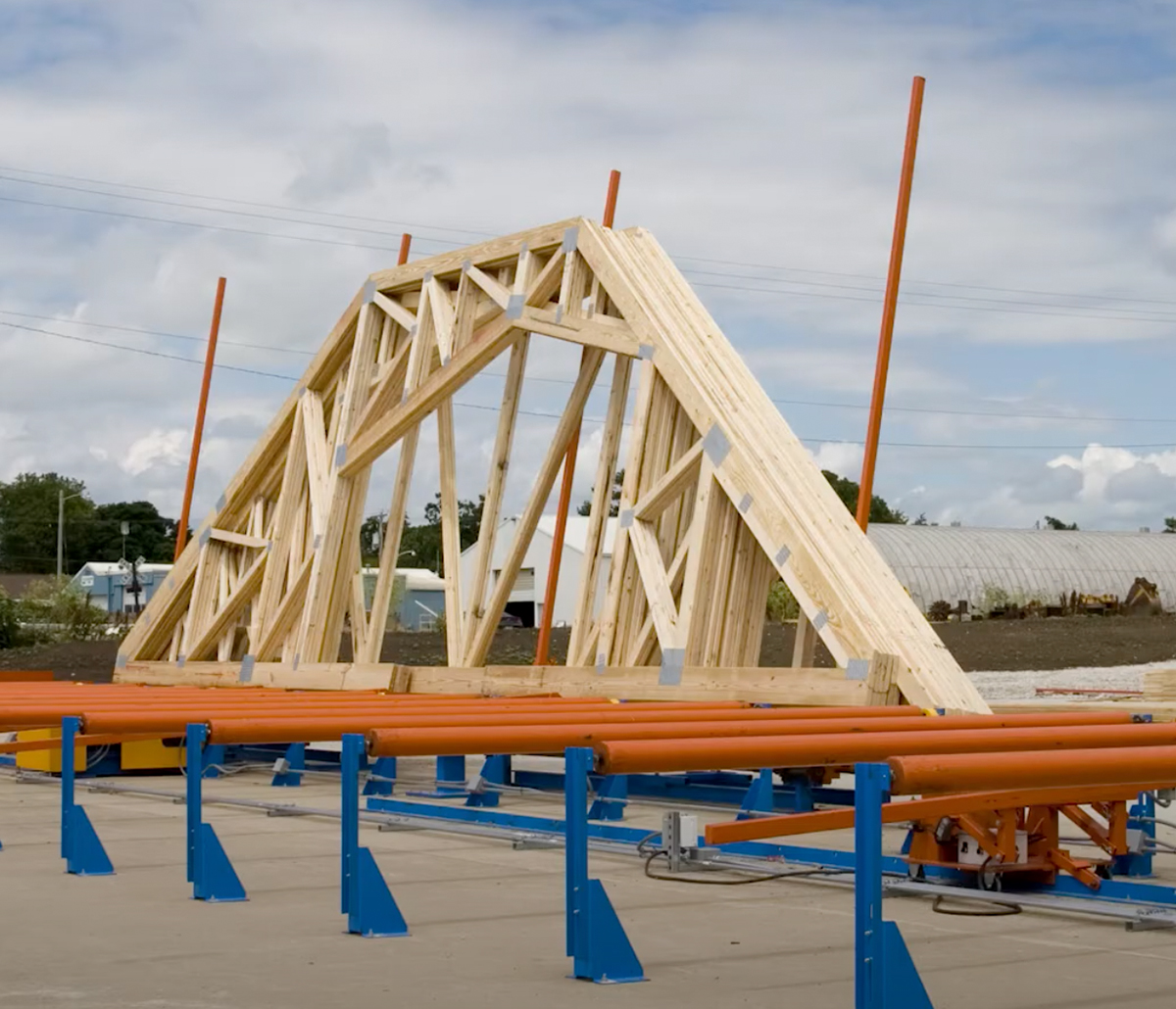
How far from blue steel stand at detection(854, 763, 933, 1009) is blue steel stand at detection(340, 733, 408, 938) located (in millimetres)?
2351

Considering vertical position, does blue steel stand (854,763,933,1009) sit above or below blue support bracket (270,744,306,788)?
above

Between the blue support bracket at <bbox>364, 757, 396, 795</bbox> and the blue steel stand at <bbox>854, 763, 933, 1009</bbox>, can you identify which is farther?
the blue support bracket at <bbox>364, 757, 396, 795</bbox>

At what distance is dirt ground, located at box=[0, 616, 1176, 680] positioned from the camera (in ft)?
99.4

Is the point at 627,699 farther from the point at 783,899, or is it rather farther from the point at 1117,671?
the point at 1117,671

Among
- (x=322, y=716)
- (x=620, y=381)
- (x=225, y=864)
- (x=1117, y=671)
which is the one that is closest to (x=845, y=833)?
(x=322, y=716)

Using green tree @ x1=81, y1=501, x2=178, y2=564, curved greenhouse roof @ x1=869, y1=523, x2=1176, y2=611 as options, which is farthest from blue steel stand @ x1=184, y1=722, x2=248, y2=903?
green tree @ x1=81, y1=501, x2=178, y2=564

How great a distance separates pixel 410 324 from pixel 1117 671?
1594 centimetres

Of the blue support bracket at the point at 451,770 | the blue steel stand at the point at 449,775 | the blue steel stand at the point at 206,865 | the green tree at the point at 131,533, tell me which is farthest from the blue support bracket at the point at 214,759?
the green tree at the point at 131,533

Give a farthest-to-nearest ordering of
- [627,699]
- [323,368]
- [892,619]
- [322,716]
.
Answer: [323,368], [627,699], [892,619], [322,716]

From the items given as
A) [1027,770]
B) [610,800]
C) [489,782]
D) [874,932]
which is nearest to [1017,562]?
[489,782]

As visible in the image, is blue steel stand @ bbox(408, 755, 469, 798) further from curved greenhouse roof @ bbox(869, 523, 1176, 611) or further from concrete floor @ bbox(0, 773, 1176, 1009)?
curved greenhouse roof @ bbox(869, 523, 1176, 611)

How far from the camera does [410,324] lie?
16.2 metres

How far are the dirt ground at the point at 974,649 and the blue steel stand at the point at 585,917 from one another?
73.6 feet

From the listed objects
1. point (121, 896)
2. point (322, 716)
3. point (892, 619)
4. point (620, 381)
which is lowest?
point (121, 896)
